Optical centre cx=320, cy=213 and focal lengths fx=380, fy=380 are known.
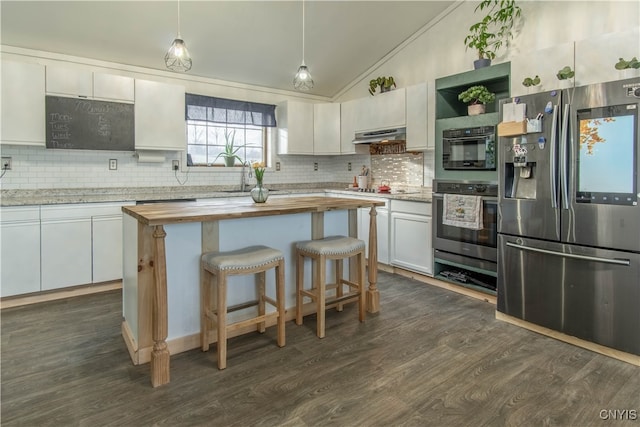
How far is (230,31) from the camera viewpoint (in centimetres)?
409

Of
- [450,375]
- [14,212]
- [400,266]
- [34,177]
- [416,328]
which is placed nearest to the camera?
[450,375]

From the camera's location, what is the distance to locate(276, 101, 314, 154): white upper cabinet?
528 centimetres

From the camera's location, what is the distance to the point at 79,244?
3.56 metres

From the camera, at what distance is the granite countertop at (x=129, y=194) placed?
3426 millimetres

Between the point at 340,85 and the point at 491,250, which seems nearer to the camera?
the point at 491,250

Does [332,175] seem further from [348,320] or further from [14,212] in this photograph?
[14,212]

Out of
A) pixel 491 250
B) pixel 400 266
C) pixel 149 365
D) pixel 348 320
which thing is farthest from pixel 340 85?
pixel 149 365

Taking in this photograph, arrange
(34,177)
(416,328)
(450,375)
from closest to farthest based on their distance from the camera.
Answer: (450,375)
(416,328)
(34,177)

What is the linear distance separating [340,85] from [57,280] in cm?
437

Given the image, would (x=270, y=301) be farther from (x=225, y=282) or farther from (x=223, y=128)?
(x=223, y=128)

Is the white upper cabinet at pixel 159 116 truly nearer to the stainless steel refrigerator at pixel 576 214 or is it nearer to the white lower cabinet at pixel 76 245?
the white lower cabinet at pixel 76 245

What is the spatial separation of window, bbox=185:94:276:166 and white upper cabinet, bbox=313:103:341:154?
63cm

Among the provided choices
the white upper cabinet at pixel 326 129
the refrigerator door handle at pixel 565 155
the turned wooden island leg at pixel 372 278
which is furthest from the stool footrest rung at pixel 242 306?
the white upper cabinet at pixel 326 129

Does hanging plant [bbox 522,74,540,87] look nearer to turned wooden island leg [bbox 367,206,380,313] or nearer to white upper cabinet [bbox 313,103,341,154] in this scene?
turned wooden island leg [bbox 367,206,380,313]
